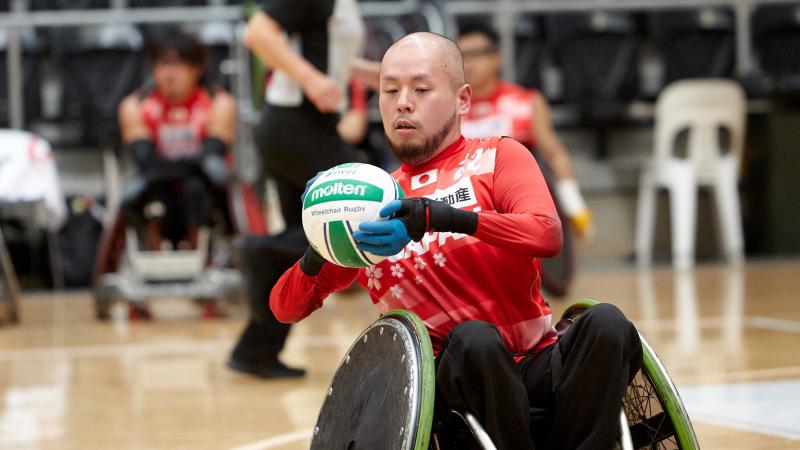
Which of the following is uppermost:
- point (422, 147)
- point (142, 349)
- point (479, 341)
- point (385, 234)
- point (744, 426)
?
point (422, 147)

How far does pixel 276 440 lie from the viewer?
3.96 metres

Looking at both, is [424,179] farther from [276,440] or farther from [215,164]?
[215,164]

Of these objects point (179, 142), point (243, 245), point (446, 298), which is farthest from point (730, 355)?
point (179, 142)

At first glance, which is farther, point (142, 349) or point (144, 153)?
point (144, 153)

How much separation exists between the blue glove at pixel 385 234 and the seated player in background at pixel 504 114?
542 cm

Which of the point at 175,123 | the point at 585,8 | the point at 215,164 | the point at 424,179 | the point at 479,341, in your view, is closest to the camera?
the point at 479,341

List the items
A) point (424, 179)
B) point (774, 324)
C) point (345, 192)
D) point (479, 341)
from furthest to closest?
point (774, 324) < point (424, 179) < point (345, 192) < point (479, 341)

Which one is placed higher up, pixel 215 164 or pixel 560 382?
pixel 560 382

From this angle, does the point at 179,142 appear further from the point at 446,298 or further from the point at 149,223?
the point at 446,298

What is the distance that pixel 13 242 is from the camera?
33.1 ft

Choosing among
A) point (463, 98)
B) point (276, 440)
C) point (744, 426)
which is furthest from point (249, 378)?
point (463, 98)

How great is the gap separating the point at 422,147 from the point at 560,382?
59 cm

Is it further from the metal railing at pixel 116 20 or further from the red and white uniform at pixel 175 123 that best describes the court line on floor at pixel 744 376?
the metal railing at pixel 116 20

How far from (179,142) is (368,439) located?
640 cm
